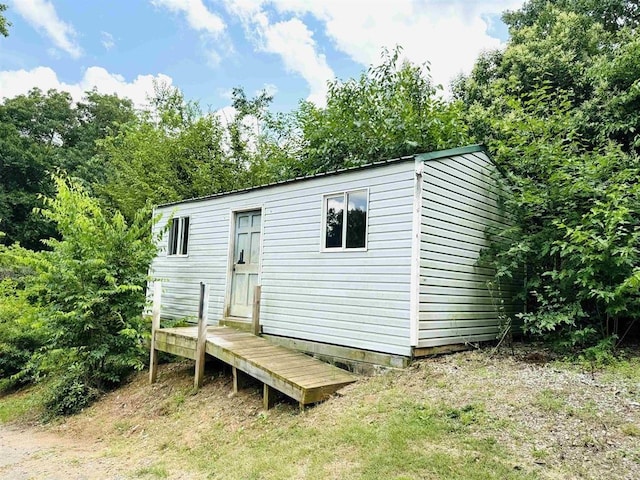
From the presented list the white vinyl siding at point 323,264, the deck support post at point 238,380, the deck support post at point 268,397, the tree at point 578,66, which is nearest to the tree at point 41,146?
the white vinyl siding at point 323,264

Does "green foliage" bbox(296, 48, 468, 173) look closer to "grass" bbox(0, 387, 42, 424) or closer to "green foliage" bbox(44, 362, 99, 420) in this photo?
"green foliage" bbox(44, 362, 99, 420)

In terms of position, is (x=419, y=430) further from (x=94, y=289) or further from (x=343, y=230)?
(x=94, y=289)

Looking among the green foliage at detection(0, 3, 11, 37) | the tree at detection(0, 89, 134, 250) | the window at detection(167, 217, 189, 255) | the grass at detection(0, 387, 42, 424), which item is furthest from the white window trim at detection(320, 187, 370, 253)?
the tree at detection(0, 89, 134, 250)

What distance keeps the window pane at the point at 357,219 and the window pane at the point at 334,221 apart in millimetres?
173

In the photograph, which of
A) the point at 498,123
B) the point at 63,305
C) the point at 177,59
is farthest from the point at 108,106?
the point at 498,123

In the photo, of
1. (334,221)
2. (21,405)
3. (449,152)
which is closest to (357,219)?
(334,221)

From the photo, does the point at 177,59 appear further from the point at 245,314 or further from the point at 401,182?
the point at 401,182

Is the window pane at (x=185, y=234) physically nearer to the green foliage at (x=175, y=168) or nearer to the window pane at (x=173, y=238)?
the window pane at (x=173, y=238)

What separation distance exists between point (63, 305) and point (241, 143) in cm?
1192

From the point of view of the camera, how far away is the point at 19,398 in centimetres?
937

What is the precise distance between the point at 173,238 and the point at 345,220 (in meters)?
5.31

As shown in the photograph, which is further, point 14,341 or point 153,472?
point 14,341

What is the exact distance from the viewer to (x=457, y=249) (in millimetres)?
6711

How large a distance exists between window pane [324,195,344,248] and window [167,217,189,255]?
4.33 meters
